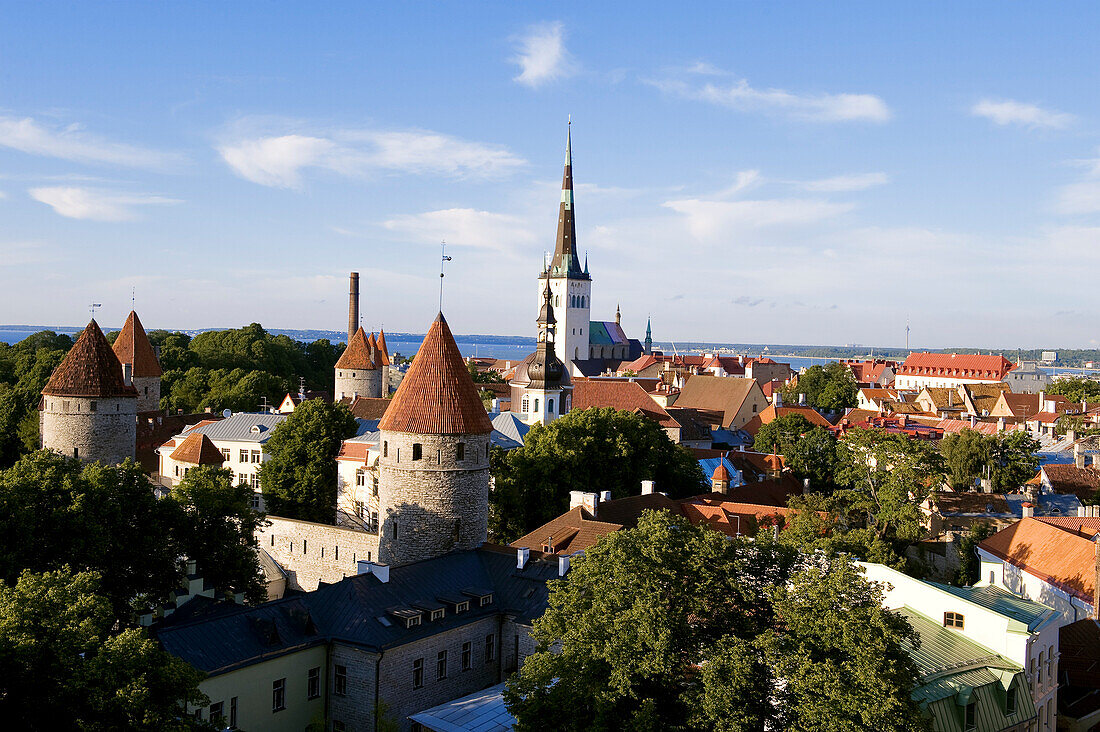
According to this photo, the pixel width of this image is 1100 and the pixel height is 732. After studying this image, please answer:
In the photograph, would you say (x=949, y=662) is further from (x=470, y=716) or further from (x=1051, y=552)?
(x=1051, y=552)

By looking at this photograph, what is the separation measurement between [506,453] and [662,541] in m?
23.5

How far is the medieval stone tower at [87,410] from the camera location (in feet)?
123

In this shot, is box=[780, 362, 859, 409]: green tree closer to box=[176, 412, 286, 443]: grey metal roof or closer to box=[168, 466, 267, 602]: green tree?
box=[176, 412, 286, 443]: grey metal roof

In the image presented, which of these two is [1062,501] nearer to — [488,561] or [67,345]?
[488,561]

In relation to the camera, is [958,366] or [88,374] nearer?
[88,374]

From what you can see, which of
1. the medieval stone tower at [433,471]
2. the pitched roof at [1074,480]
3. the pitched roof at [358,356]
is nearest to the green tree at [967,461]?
the pitched roof at [1074,480]

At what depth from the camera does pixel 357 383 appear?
231 feet

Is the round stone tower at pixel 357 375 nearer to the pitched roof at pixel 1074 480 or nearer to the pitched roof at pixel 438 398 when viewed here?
the pitched roof at pixel 438 398

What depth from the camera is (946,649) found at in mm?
21984

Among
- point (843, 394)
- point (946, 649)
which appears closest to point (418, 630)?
point (946, 649)

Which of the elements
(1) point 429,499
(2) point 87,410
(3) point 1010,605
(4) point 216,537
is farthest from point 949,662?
(2) point 87,410

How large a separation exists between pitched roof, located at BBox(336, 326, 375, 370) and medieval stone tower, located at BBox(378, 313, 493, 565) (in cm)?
4114

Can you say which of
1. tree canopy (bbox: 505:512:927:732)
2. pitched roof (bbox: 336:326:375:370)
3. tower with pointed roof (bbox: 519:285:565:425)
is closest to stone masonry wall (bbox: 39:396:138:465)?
tower with pointed roof (bbox: 519:285:565:425)

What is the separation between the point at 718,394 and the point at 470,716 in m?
63.9
